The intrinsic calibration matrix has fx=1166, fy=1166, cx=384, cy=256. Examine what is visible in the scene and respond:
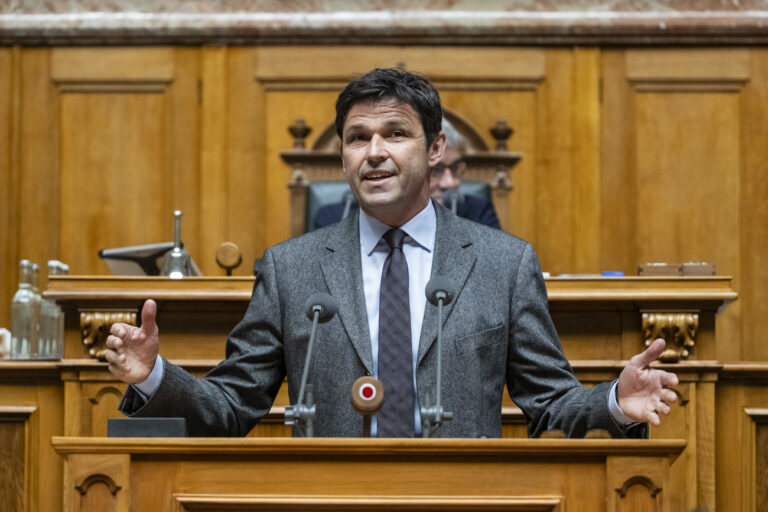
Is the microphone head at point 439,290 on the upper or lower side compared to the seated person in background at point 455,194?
lower

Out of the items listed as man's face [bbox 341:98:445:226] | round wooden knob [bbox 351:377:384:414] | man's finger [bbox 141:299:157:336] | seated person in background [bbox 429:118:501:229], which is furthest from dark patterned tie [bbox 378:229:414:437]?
seated person in background [bbox 429:118:501:229]

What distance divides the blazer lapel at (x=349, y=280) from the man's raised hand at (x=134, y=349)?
439 millimetres

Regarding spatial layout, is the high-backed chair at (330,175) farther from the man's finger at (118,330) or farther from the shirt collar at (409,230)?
the man's finger at (118,330)

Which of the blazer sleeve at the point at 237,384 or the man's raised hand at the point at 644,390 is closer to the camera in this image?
the man's raised hand at the point at 644,390

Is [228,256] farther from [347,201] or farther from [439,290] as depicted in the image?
[439,290]

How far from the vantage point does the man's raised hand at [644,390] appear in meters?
1.99

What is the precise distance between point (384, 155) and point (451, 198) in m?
2.08

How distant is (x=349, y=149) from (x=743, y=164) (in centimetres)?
382

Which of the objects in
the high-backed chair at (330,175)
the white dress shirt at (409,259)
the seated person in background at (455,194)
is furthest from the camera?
the high-backed chair at (330,175)

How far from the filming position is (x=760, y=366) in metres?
3.45

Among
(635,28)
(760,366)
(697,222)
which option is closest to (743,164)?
(697,222)

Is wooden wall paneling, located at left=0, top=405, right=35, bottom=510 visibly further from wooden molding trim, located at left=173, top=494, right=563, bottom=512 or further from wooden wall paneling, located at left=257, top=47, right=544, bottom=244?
wooden wall paneling, located at left=257, top=47, right=544, bottom=244

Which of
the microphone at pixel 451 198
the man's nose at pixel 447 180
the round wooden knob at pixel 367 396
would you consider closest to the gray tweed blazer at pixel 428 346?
the round wooden knob at pixel 367 396

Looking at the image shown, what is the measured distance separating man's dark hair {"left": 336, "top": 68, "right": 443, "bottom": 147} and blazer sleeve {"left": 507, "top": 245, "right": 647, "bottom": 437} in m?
0.37
